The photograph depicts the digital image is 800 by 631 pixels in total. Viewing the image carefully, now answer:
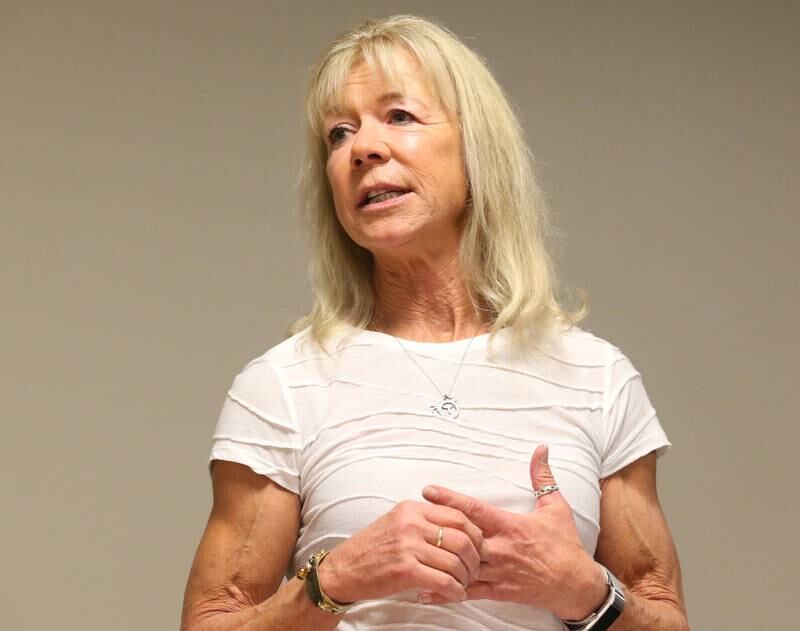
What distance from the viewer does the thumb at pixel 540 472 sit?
202 cm

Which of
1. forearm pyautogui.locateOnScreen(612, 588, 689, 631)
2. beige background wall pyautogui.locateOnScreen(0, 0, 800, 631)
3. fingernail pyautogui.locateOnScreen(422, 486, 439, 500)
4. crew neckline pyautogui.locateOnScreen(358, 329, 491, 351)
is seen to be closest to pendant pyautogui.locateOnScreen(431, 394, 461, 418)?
crew neckline pyautogui.locateOnScreen(358, 329, 491, 351)

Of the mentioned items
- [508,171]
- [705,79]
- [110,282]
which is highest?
[705,79]

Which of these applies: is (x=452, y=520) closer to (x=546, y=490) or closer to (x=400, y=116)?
(x=546, y=490)

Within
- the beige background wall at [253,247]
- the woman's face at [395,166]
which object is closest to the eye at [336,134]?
the woman's face at [395,166]

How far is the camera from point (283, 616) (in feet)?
6.46

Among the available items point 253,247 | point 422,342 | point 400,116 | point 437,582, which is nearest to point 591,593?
point 437,582

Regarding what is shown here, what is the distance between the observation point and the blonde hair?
228 centimetres

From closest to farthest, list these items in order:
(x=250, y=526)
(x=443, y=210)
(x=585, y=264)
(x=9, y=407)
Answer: (x=250, y=526), (x=443, y=210), (x=9, y=407), (x=585, y=264)

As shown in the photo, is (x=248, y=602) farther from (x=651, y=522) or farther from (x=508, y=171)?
(x=508, y=171)

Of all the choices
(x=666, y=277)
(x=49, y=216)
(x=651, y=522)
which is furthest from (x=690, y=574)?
(x=49, y=216)

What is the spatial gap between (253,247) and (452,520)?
4.82 ft

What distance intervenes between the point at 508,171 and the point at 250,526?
27.4 inches

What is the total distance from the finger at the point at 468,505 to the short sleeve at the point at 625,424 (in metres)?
0.32

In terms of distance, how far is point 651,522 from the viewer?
7.29 feet
